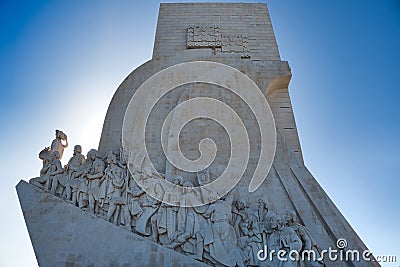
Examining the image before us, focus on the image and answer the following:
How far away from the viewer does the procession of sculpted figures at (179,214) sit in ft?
19.3

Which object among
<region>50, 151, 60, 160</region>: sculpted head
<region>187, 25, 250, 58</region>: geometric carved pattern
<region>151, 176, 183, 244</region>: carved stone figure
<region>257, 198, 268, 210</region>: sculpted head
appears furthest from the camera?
<region>187, 25, 250, 58</region>: geometric carved pattern

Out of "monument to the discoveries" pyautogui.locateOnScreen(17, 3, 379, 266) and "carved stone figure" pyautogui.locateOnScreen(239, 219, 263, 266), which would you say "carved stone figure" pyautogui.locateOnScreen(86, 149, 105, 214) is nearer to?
"monument to the discoveries" pyautogui.locateOnScreen(17, 3, 379, 266)

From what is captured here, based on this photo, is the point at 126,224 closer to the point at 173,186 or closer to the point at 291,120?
the point at 173,186

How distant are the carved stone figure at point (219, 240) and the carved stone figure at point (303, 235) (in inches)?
45.0

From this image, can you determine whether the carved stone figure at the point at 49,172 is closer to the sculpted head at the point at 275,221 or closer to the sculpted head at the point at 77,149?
the sculpted head at the point at 77,149

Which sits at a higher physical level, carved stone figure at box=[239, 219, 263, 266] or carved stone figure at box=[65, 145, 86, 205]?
carved stone figure at box=[65, 145, 86, 205]

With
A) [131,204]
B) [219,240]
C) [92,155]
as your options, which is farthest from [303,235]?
[92,155]

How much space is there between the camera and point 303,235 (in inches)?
240

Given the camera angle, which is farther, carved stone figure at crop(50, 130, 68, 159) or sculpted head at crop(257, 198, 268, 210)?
carved stone figure at crop(50, 130, 68, 159)

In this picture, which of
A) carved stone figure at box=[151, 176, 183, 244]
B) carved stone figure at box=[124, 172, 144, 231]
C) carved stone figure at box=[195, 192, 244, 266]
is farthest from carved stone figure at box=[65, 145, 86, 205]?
carved stone figure at box=[195, 192, 244, 266]

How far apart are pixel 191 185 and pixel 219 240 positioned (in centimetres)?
135

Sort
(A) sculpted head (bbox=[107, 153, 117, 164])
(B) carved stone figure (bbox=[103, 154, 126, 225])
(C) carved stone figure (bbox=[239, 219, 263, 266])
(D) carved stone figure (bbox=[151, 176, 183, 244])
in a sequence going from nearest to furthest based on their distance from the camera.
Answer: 1. (C) carved stone figure (bbox=[239, 219, 263, 266])
2. (D) carved stone figure (bbox=[151, 176, 183, 244])
3. (B) carved stone figure (bbox=[103, 154, 126, 225])
4. (A) sculpted head (bbox=[107, 153, 117, 164])

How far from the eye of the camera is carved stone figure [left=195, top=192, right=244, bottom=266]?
576 centimetres

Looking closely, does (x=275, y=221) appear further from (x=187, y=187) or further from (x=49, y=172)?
(x=49, y=172)
